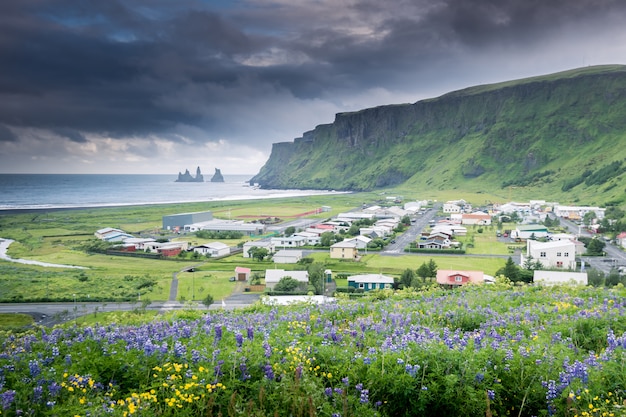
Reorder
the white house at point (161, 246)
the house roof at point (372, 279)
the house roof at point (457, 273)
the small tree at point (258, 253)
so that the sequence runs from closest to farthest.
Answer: the house roof at point (457, 273) → the house roof at point (372, 279) → the small tree at point (258, 253) → the white house at point (161, 246)

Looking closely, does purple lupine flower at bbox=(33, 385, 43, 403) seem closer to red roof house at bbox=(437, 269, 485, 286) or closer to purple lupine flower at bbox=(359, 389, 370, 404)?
purple lupine flower at bbox=(359, 389, 370, 404)

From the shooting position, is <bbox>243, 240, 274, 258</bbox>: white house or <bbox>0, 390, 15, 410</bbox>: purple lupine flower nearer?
<bbox>0, 390, 15, 410</bbox>: purple lupine flower

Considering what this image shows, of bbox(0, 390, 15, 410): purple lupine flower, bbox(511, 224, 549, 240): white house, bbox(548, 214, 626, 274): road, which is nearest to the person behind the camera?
bbox(0, 390, 15, 410): purple lupine flower

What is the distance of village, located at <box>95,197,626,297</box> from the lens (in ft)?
122

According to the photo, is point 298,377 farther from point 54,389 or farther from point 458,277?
point 458,277

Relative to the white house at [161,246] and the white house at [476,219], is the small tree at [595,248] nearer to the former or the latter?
the white house at [476,219]

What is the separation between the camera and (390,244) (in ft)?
212

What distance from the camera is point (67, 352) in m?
6.24

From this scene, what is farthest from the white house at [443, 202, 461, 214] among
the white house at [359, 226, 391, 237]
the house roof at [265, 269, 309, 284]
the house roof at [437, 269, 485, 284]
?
the house roof at [265, 269, 309, 284]

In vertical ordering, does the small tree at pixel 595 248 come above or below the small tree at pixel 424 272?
below

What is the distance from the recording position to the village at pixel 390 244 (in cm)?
3706

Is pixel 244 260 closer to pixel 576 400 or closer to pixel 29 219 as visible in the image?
pixel 576 400

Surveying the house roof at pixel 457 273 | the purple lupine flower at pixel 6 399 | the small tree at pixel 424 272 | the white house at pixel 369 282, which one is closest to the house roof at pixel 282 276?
the white house at pixel 369 282

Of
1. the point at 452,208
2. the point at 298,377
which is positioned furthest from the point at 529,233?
the point at 298,377
